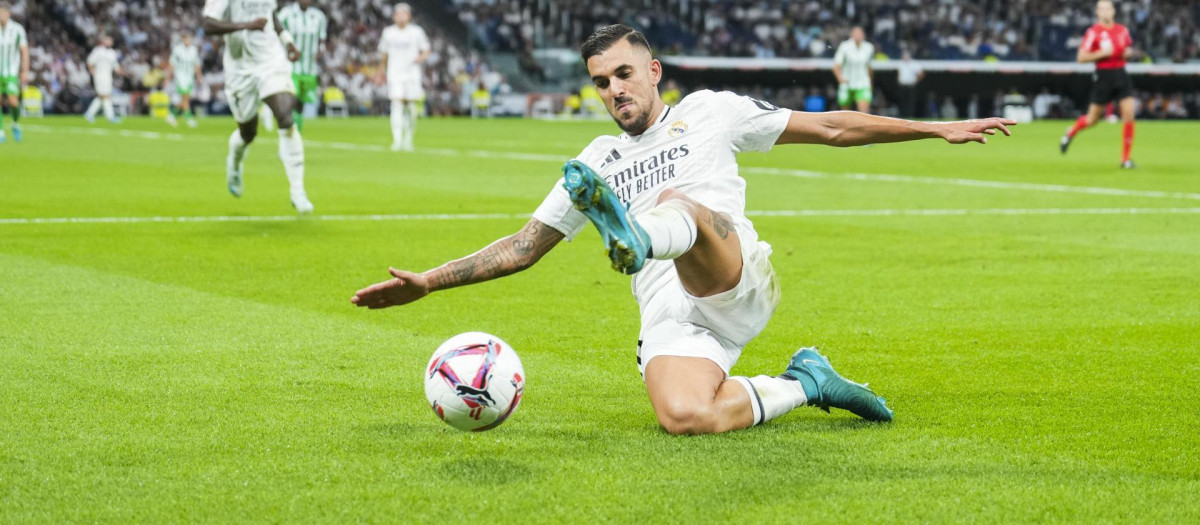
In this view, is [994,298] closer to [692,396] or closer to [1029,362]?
[1029,362]

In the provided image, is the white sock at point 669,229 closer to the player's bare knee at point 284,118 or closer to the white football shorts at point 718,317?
the white football shorts at point 718,317

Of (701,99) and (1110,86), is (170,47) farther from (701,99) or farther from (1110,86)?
(701,99)

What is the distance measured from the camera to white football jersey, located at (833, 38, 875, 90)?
1056 inches

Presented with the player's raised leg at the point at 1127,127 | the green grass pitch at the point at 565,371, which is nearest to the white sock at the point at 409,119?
the green grass pitch at the point at 565,371

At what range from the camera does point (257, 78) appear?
12539 mm

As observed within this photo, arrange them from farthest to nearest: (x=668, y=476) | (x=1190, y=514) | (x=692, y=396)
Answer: (x=692, y=396) → (x=668, y=476) → (x=1190, y=514)

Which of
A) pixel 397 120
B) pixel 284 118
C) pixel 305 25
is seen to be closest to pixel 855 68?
pixel 397 120

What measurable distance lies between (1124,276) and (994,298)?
4.56 ft

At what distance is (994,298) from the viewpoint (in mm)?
8023

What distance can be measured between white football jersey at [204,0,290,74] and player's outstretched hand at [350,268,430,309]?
8.47m

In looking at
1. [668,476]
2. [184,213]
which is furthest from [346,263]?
[668,476]

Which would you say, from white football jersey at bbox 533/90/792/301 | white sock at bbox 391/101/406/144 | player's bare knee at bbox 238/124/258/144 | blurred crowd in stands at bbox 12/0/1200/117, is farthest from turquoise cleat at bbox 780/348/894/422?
blurred crowd in stands at bbox 12/0/1200/117

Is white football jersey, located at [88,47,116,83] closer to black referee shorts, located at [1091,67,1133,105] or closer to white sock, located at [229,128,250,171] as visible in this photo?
white sock, located at [229,128,250,171]

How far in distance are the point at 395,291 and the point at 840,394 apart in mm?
1604
